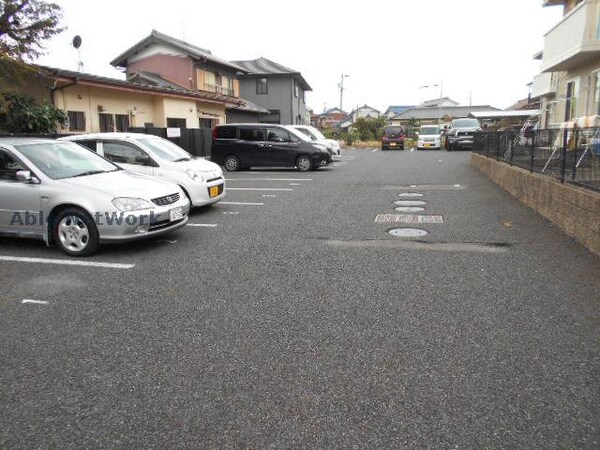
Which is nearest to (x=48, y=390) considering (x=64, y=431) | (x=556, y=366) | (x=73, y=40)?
(x=64, y=431)

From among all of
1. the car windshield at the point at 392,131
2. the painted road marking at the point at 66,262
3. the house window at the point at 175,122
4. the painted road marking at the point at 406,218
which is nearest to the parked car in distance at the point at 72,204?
the painted road marking at the point at 66,262

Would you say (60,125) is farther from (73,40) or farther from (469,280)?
(469,280)

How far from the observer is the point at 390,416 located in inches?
107

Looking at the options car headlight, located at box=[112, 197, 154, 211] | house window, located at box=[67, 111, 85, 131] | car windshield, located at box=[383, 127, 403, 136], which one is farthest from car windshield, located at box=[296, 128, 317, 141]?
car headlight, located at box=[112, 197, 154, 211]

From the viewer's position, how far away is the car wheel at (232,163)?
17.7 metres

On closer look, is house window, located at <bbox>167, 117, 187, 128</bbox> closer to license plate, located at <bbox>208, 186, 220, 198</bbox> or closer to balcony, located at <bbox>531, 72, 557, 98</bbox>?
license plate, located at <bbox>208, 186, 220, 198</bbox>

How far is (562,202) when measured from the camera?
7.23 m

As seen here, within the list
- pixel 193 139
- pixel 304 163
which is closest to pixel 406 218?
pixel 304 163

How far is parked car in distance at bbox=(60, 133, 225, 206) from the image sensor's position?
8930 mm

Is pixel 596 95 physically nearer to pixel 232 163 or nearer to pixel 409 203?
pixel 409 203

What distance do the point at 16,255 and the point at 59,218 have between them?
753 millimetres

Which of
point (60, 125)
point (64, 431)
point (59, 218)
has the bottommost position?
point (64, 431)

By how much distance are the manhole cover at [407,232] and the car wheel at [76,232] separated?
4.13m

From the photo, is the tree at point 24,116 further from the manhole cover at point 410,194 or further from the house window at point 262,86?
the house window at point 262,86
